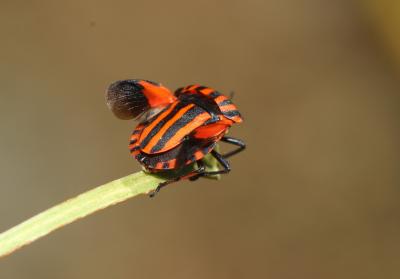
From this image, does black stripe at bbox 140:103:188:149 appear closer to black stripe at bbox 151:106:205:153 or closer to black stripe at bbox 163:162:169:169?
black stripe at bbox 151:106:205:153

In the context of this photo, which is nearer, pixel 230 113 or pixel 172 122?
pixel 172 122

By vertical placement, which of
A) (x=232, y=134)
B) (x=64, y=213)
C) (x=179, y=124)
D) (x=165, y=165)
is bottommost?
(x=64, y=213)

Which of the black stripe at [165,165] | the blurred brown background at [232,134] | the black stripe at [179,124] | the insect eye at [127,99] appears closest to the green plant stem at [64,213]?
the black stripe at [165,165]

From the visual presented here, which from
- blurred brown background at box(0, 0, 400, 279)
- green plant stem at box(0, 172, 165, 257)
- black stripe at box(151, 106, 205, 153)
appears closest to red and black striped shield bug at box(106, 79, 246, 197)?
black stripe at box(151, 106, 205, 153)

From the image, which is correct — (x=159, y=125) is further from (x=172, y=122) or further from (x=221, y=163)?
(x=221, y=163)

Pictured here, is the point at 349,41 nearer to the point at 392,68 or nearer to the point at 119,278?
the point at 392,68

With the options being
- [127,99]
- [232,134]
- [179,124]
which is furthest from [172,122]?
[232,134]
